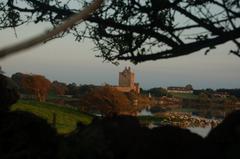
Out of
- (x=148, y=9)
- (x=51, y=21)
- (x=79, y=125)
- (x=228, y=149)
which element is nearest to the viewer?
(x=228, y=149)

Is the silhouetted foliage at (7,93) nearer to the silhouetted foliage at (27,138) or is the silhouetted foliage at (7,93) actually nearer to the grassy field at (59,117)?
the silhouetted foliage at (27,138)

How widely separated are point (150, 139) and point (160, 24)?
3280 mm

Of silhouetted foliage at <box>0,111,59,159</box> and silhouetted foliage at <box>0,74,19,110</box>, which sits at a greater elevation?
silhouetted foliage at <box>0,74,19,110</box>

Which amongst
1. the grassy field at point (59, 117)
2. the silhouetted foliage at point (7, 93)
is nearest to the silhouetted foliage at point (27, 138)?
the silhouetted foliage at point (7, 93)

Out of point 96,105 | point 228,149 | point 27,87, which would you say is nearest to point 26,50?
point 228,149

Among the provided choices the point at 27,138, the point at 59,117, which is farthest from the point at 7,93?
the point at 59,117

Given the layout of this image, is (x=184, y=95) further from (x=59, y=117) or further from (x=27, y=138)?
(x=27, y=138)

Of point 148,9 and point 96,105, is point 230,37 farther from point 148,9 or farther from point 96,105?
point 96,105

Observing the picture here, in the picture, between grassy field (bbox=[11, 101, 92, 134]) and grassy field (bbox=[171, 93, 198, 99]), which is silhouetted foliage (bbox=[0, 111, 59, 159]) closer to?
grassy field (bbox=[11, 101, 92, 134])

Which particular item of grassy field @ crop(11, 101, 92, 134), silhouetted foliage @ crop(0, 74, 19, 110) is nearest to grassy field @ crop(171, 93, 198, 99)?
grassy field @ crop(11, 101, 92, 134)

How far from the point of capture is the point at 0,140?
4.14m

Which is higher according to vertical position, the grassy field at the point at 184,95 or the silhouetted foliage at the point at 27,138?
the grassy field at the point at 184,95

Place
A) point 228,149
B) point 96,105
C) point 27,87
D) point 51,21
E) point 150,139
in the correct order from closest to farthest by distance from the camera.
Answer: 1. point 228,149
2. point 150,139
3. point 51,21
4. point 96,105
5. point 27,87

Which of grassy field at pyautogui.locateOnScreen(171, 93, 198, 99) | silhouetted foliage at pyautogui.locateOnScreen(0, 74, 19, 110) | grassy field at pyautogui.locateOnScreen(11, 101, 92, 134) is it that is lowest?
grassy field at pyautogui.locateOnScreen(11, 101, 92, 134)
